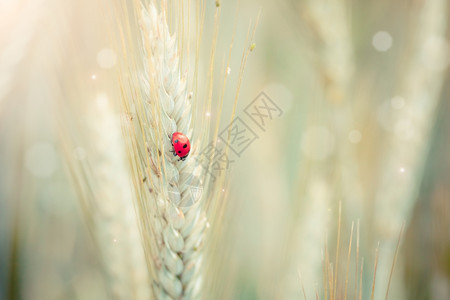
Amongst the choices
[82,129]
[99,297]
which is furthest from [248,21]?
[99,297]

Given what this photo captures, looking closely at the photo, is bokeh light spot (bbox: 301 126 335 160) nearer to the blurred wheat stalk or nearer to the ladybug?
the blurred wheat stalk

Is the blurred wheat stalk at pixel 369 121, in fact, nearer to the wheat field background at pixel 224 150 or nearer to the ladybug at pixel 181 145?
the wheat field background at pixel 224 150

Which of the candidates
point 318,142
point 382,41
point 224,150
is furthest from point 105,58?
point 382,41

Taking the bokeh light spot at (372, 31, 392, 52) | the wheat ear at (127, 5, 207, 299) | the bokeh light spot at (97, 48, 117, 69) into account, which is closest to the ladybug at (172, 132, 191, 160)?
the wheat ear at (127, 5, 207, 299)

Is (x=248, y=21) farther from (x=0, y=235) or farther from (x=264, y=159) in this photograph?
(x=0, y=235)

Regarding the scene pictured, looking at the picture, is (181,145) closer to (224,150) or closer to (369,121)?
(224,150)

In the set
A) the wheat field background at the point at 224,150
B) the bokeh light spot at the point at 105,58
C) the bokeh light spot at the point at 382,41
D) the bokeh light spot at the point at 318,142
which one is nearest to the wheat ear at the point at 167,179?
the wheat field background at the point at 224,150

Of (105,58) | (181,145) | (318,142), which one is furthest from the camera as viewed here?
(318,142)
